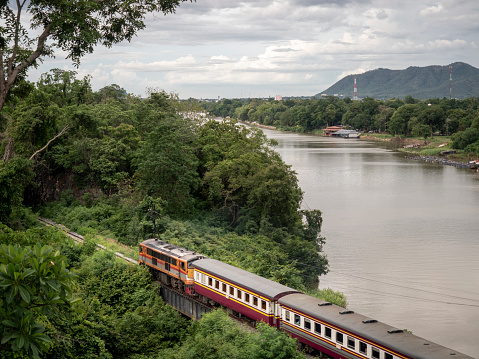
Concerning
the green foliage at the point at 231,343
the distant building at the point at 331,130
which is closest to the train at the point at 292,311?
the green foliage at the point at 231,343

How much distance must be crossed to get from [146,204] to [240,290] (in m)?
12.0

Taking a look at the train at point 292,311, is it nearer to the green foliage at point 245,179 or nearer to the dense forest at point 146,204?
the dense forest at point 146,204

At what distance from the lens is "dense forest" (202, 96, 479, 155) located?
85.6 m

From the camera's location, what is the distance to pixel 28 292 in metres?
5.25

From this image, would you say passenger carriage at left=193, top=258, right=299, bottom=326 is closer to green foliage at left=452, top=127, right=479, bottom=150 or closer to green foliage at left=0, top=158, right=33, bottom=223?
green foliage at left=0, top=158, right=33, bottom=223

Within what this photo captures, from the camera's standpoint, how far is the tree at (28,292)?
5.15 metres

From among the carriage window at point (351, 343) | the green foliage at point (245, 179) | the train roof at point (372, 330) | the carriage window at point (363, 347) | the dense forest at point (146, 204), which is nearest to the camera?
the train roof at point (372, 330)

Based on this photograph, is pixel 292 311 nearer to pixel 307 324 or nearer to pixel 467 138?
pixel 307 324

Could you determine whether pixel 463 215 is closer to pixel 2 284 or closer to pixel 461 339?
pixel 461 339

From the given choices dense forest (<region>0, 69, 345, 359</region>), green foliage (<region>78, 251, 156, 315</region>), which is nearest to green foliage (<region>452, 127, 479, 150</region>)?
dense forest (<region>0, 69, 345, 359</region>)

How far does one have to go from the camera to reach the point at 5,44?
796 centimetres

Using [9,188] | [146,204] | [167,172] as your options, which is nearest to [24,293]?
[9,188]

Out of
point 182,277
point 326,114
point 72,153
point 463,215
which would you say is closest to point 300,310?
point 182,277

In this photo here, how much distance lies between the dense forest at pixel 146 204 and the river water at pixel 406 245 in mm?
2223
